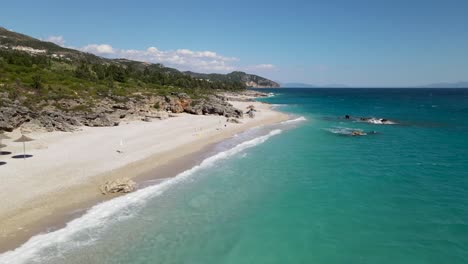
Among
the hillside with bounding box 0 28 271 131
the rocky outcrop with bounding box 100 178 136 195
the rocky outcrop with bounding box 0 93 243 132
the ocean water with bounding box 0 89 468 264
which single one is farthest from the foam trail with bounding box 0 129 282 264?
the hillside with bounding box 0 28 271 131

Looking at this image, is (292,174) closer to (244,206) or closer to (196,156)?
(244,206)

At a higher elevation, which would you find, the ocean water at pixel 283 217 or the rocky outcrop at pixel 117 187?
the rocky outcrop at pixel 117 187

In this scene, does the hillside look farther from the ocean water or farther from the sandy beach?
the ocean water

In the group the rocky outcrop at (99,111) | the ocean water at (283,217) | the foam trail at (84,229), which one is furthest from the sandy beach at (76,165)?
the rocky outcrop at (99,111)

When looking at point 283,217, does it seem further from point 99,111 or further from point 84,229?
point 99,111

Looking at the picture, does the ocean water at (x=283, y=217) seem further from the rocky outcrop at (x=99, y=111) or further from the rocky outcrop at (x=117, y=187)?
the rocky outcrop at (x=99, y=111)
